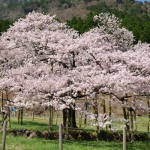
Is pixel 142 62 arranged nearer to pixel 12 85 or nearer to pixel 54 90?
pixel 54 90

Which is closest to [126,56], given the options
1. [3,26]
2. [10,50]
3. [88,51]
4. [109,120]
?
[88,51]

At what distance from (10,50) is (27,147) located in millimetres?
16638

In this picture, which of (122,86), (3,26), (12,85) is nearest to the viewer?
(122,86)

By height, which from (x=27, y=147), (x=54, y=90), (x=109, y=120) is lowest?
(x=27, y=147)

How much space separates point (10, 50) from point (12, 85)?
7.77 meters

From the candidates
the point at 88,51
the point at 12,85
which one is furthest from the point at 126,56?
the point at 12,85

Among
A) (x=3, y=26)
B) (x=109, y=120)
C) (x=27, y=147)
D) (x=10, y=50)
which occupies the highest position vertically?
(x=3, y=26)

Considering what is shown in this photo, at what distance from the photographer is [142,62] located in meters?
26.3

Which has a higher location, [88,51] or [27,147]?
[88,51]

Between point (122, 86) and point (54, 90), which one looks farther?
point (54, 90)

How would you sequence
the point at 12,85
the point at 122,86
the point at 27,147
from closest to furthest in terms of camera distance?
the point at 27,147
the point at 122,86
the point at 12,85

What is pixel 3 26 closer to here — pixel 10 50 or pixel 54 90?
pixel 10 50

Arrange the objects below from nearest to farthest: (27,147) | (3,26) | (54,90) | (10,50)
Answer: (27,147)
(54,90)
(10,50)
(3,26)

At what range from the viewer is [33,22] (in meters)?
37.3
